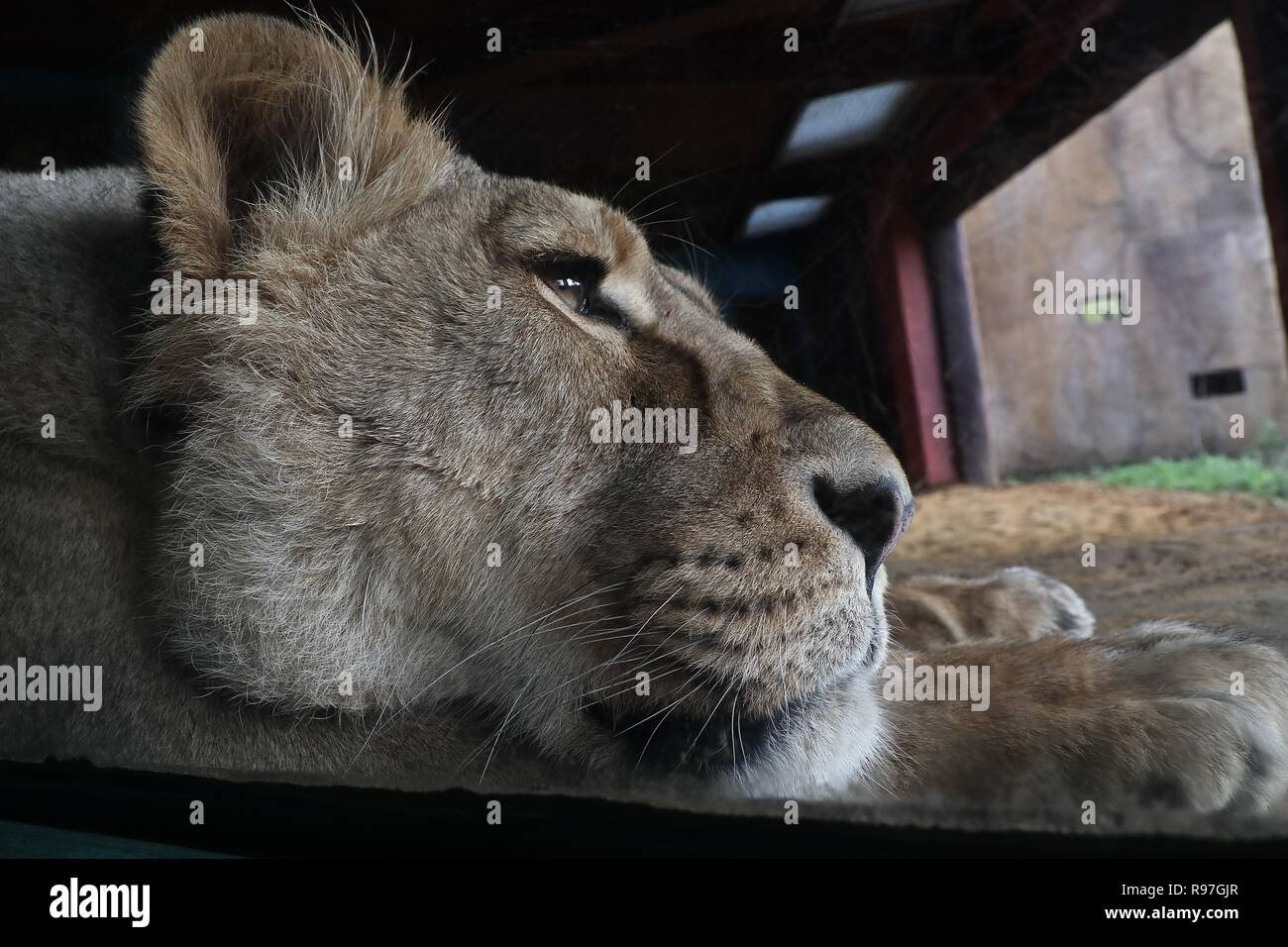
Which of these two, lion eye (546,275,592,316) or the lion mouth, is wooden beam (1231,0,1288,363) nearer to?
lion eye (546,275,592,316)

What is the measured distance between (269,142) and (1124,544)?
3.17m

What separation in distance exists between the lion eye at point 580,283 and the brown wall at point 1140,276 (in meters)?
1.56

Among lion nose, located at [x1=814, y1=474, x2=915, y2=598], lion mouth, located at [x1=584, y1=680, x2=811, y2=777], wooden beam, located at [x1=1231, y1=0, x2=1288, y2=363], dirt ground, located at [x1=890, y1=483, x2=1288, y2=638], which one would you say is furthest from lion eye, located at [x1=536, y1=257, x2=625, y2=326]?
wooden beam, located at [x1=1231, y1=0, x2=1288, y2=363]

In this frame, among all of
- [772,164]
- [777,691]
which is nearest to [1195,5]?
[772,164]

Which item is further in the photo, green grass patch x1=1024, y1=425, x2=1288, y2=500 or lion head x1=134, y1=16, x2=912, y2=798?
green grass patch x1=1024, y1=425, x2=1288, y2=500

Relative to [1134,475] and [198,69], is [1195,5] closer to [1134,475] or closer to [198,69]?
[1134,475]

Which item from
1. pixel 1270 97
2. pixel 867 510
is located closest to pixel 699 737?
pixel 867 510

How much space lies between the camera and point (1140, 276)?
5.60 m

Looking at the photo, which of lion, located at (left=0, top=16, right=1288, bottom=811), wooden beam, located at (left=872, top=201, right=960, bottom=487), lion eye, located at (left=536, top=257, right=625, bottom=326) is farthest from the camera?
wooden beam, located at (left=872, top=201, right=960, bottom=487)

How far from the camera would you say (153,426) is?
1.84m

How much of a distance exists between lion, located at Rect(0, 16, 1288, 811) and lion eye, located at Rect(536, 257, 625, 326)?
3.7 inches

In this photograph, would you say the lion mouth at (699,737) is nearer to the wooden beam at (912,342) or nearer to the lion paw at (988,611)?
the lion paw at (988,611)

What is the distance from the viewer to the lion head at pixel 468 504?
171 centimetres

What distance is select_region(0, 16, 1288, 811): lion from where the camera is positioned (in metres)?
1.71
